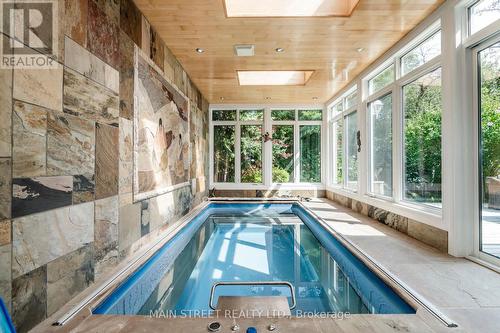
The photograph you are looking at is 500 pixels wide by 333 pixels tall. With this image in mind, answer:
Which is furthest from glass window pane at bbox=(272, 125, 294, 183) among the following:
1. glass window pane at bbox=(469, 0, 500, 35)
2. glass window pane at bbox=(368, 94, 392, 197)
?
glass window pane at bbox=(469, 0, 500, 35)

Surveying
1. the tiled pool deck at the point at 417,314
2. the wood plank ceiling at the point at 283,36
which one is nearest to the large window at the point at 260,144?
the wood plank ceiling at the point at 283,36

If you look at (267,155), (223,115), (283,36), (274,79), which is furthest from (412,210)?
(223,115)

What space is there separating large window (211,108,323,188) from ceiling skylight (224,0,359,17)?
5079mm

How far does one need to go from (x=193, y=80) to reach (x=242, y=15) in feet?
9.24

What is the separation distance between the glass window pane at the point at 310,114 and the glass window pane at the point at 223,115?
2.09 m

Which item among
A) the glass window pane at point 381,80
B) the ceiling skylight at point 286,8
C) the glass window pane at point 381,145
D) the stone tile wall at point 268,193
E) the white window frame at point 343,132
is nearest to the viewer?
the ceiling skylight at point 286,8

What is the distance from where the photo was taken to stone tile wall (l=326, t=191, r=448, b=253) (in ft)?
10.4

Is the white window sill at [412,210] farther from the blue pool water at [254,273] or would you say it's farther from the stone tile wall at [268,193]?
the stone tile wall at [268,193]

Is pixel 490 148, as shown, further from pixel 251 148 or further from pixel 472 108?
pixel 251 148

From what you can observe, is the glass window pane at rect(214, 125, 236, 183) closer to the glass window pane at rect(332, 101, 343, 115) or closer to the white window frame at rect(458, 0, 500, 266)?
the glass window pane at rect(332, 101, 343, 115)

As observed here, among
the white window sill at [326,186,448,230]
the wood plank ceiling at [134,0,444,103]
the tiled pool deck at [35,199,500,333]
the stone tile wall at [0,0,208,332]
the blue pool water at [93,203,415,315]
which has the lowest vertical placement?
the blue pool water at [93,203,415,315]

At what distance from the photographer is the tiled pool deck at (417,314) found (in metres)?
1.62

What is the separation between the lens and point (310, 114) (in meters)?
8.41

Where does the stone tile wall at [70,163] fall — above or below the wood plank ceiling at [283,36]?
below
